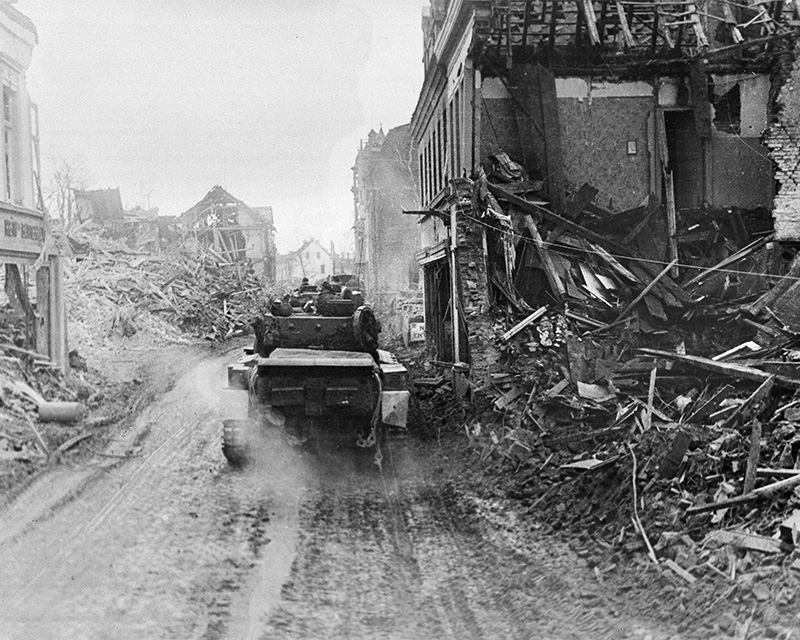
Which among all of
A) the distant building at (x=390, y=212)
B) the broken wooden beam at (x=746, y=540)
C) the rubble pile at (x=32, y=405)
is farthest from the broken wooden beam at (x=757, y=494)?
the distant building at (x=390, y=212)

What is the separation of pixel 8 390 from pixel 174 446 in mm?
3163

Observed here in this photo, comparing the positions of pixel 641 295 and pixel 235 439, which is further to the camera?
A: pixel 641 295

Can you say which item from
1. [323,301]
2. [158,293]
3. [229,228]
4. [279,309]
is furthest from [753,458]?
[229,228]

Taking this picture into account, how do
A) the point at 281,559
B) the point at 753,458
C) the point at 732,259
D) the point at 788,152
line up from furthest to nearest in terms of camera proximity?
the point at 788,152 → the point at 732,259 → the point at 281,559 → the point at 753,458

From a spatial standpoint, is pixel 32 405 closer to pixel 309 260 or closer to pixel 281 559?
pixel 281 559

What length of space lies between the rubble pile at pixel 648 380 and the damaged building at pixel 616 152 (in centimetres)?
7

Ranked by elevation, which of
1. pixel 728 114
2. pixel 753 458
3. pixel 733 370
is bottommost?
pixel 753 458

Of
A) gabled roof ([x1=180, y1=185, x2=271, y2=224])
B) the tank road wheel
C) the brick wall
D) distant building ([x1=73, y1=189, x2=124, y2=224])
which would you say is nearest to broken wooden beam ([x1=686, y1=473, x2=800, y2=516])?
the tank road wheel

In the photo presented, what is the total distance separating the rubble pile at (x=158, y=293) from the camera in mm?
29000

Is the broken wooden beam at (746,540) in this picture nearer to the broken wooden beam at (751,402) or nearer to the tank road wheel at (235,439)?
the broken wooden beam at (751,402)

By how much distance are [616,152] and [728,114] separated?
2.60 metres

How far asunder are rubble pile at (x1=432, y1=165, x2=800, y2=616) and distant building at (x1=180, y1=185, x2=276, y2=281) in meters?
34.1

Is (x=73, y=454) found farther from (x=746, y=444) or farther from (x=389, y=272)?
(x=389, y=272)

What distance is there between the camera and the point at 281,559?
320 inches
